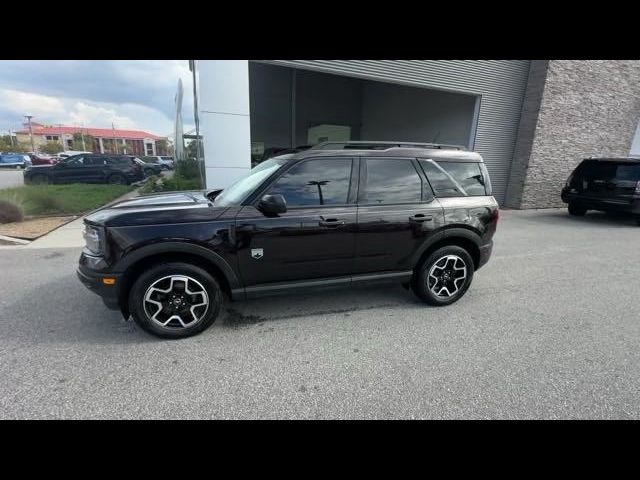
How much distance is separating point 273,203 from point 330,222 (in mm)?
633

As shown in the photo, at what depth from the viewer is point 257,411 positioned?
2.15m

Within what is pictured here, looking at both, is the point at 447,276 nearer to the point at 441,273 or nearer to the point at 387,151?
the point at 441,273

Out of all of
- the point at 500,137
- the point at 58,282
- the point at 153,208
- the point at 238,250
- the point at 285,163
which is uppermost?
the point at 500,137

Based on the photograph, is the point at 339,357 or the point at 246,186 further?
the point at 246,186

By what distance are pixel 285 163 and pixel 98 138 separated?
279 feet

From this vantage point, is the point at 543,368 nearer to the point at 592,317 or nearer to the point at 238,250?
the point at 592,317

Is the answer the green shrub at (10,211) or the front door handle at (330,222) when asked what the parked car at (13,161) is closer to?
the green shrub at (10,211)

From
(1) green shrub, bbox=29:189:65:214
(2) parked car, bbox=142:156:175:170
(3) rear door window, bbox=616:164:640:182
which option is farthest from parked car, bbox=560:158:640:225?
(2) parked car, bbox=142:156:175:170

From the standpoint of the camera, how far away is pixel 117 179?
15.6m

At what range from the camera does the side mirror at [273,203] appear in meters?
2.86

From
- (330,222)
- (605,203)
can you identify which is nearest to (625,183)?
(605,203)

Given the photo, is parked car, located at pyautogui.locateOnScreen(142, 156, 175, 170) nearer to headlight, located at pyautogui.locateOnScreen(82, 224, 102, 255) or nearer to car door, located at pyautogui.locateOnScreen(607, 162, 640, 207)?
headlight, located at pyautogui.locateOnScreen(82, 224, 102, 255)
